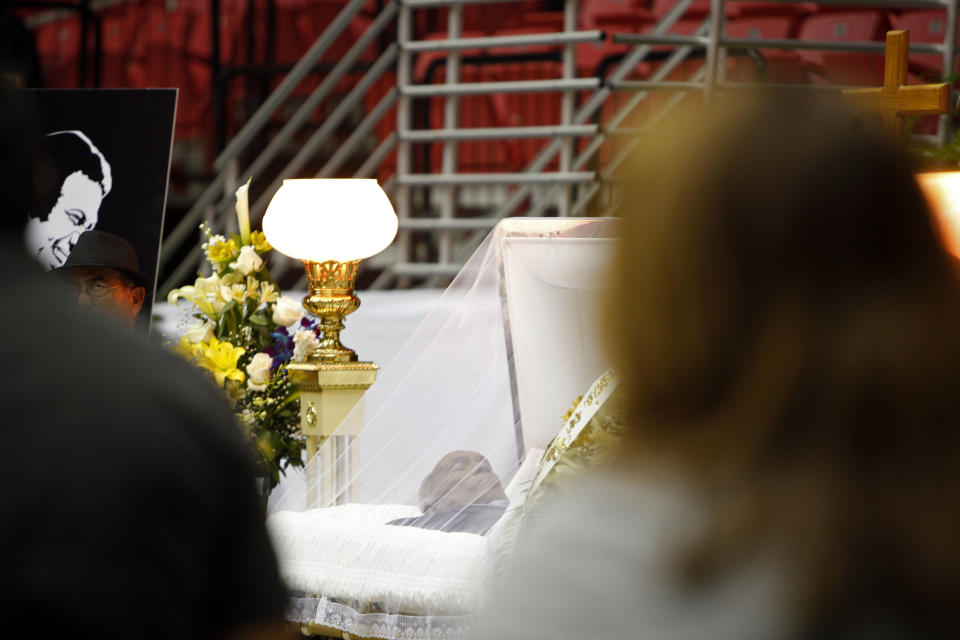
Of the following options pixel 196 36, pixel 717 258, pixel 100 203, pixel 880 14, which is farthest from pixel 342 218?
pixel 196 36

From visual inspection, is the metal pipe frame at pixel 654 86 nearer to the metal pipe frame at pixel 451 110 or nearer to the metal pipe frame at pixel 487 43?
the metal pipe frame at pixel 487 43

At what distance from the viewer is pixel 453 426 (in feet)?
9.83

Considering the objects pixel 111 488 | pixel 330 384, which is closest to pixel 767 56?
pixel 330 384

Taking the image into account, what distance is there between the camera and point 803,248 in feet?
2.49

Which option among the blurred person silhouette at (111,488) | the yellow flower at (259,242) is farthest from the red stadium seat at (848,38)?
the blurred person silhouette at (111,488)

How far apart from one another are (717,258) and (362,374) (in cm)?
253

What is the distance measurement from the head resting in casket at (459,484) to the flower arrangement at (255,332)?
0.50m

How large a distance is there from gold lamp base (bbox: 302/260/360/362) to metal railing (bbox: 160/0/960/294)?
5.97ft

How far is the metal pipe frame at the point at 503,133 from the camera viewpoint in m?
5.06

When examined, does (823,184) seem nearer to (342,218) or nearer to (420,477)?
(420,477)

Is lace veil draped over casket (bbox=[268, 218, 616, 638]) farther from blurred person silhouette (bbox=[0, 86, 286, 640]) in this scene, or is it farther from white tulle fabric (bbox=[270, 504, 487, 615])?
blurred person silhouette (bbox=[0, 86, 286, 640])

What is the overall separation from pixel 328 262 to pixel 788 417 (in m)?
2.61

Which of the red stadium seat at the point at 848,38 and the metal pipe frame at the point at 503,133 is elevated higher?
the red stadium seat at the point at 848,38

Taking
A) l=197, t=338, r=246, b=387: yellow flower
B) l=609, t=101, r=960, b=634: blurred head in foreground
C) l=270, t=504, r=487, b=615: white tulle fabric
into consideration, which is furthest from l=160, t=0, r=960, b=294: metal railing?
l=609, t=101, r=960, b=634: blurred head in foreground
